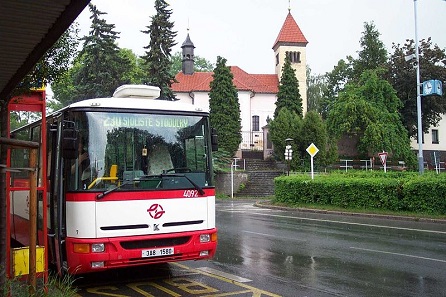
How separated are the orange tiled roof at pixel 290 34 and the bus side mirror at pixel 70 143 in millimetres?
65253

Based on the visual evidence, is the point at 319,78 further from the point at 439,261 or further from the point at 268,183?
the point at 439,261

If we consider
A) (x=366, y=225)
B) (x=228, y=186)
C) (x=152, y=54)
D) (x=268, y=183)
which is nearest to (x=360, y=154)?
(x=268, y=183)

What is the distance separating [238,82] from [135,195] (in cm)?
6240

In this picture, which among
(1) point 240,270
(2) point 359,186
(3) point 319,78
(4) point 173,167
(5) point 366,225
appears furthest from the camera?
(3) point 319,78

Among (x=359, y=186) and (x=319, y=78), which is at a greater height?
(x=319, y=78)

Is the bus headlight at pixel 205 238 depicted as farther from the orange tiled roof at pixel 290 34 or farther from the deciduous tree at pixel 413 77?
the orange tiled roof at pixel 290 34

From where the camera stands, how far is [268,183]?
42.5 metres

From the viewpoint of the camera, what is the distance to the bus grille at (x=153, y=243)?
7.50 metres

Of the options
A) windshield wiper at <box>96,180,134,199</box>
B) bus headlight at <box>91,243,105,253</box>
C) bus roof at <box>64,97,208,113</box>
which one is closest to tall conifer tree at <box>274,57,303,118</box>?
bus roof at <box>64,97,208,113</box>

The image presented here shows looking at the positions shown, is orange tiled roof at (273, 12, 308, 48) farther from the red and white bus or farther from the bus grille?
the bus grille

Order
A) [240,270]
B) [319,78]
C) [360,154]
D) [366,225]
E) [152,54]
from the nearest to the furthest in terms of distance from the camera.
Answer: [240,270]
[366,225]
[152,54]
[360,154]
[319,78]

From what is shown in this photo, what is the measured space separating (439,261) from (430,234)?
523 centimetres

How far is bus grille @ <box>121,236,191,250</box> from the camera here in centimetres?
750

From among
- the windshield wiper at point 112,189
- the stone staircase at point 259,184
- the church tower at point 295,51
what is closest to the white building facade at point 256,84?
the church tower at point 295,51
